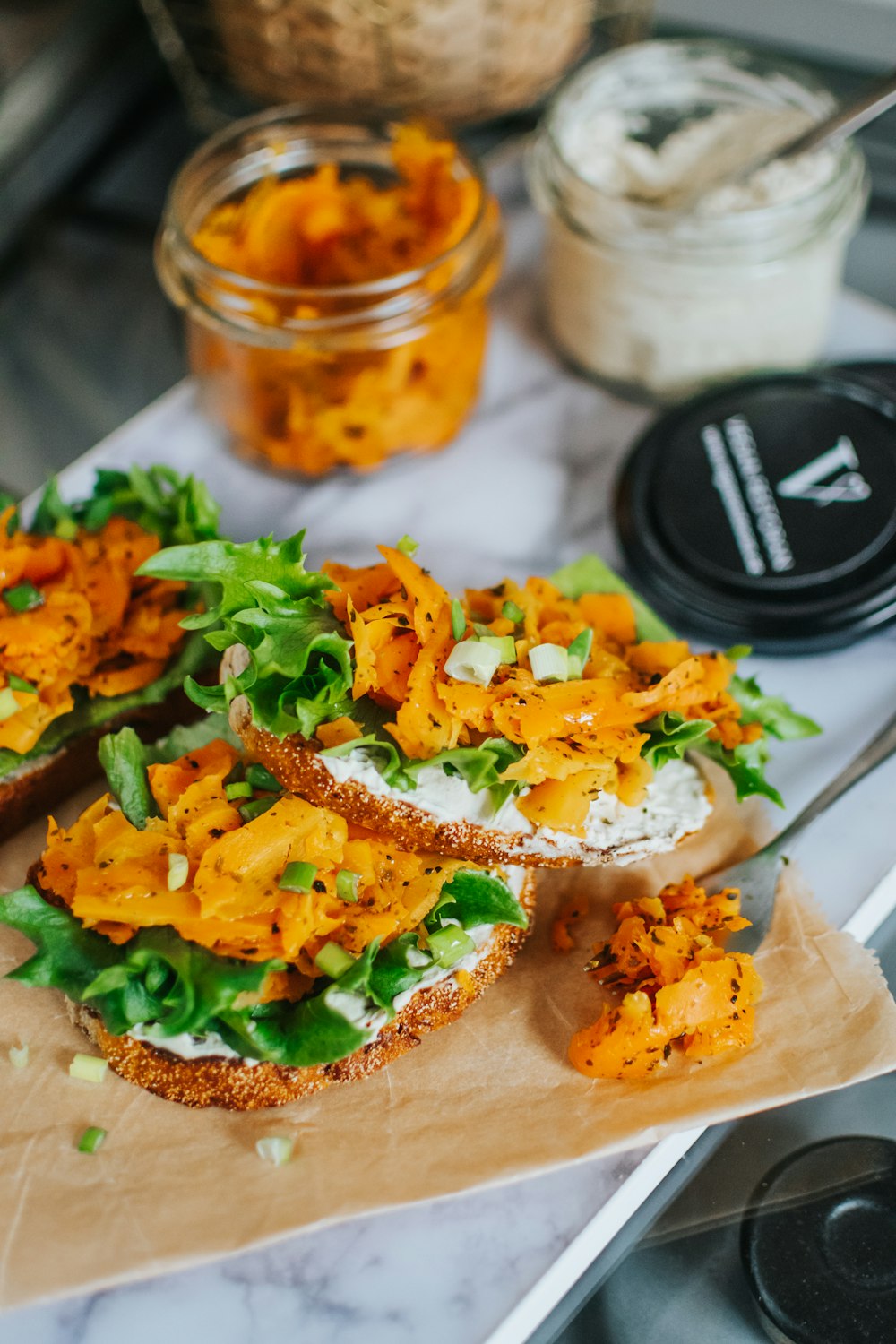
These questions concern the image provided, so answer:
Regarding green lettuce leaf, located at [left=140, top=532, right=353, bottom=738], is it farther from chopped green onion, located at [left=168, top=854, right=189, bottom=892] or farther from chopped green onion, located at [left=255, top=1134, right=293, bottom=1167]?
chopped green onion, located at [left=255, top=1134, right=293, bottom=1167]

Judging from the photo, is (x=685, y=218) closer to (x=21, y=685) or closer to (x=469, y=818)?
(x=469, y=818)

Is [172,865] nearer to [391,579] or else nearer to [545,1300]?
[391,579]

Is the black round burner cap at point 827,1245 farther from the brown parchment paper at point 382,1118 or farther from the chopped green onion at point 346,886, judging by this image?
the chopped green onion at point 346,886

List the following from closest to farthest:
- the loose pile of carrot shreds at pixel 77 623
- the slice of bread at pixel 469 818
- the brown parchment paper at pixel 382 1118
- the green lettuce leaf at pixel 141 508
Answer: the brown parchment paper at pixel 382 1118
the slice of bread at pixel 469 818
the loose pile of carrot shreds at pixel 77 623
the green lettuce leaf at pixel 141 508

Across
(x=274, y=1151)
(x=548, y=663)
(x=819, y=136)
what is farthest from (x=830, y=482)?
(x=274, y=1151)

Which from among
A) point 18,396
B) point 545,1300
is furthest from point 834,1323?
point 18,396

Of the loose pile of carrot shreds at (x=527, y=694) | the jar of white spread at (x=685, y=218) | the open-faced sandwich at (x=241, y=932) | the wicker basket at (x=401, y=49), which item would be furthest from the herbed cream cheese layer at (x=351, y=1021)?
the wicker basket at (x=401, y=49)

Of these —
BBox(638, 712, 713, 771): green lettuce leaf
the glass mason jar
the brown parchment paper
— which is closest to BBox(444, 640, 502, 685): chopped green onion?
BBox(638, 712, 713, 771): green lettuce leaf
